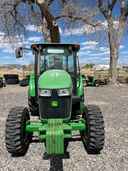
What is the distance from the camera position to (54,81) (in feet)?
24.1

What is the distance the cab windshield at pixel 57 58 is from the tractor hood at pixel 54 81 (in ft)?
4.24

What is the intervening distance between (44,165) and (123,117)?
617 cm

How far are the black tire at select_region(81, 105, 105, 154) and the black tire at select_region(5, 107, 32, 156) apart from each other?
4.04ft

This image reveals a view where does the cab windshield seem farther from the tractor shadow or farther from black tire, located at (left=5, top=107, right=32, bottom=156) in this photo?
the tractor shadow

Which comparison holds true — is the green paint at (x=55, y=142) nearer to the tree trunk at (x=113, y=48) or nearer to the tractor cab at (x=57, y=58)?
the tractor cab at (x=57, y=58)

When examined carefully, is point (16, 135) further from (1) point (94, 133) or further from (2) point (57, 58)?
(2) point (57, 58)

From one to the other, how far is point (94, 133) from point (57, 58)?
8.27 feet

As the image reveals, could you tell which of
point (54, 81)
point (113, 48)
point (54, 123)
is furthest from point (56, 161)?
point (113, 48)

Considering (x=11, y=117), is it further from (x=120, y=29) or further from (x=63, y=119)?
(x=120, y=29)

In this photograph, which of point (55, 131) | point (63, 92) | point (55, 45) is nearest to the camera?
point (55, 131)

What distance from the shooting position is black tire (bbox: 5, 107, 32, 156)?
7.01 m

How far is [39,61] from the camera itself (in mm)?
9008

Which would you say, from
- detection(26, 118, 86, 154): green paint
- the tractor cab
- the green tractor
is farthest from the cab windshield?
detection(26, 118, 86, 154): green paint

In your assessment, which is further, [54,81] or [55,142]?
[54,81]
